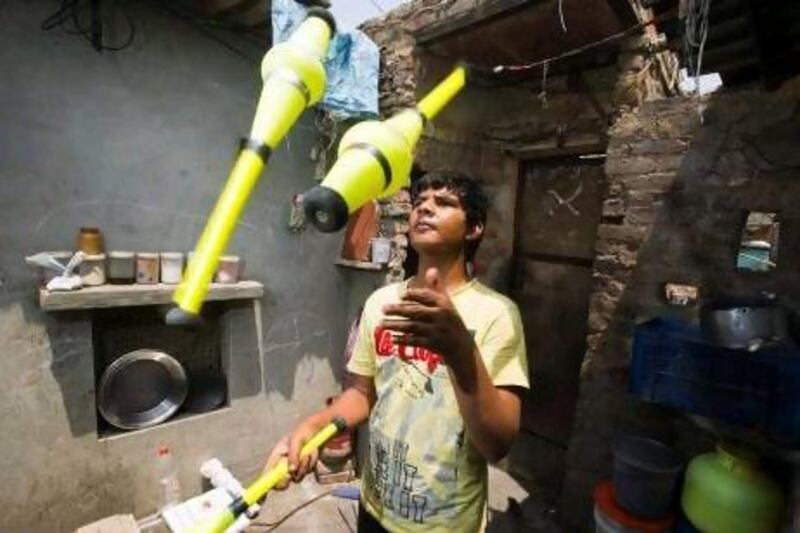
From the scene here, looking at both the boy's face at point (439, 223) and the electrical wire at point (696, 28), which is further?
the electrical wire at point (696, 28)

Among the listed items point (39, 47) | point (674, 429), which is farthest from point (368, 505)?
point (39, 47)

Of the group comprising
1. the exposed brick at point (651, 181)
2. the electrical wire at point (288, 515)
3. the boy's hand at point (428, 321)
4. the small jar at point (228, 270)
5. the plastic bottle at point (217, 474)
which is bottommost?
the electrical wire at point (288, 515)

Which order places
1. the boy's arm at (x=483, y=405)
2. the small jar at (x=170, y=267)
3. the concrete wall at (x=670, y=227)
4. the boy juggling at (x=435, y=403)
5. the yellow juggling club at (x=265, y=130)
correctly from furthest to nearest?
the small jar at (x=170, y=267) < the concrete wall at (x=670, y=227) < the boy juggling at (x=435, y=403) < the boy's arm at (x=483, y=405) < the yellow juggling club at (x=265, y=130)

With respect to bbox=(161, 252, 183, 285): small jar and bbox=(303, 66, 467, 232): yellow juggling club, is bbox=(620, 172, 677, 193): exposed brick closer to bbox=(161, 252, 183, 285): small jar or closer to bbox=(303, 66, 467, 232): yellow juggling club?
bbox=(303, 66, 467, 232): yellow juggling club

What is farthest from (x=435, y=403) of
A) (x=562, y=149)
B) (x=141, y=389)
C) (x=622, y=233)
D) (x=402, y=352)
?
(x=562, y=149)

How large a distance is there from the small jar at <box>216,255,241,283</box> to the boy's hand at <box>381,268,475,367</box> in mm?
3310

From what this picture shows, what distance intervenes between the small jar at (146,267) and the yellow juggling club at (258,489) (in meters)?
2.69

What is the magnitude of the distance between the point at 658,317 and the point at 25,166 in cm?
478

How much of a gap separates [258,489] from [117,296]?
2.81 meters

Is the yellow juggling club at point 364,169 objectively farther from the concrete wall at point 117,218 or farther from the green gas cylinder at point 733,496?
the concrete wall at point 117,218

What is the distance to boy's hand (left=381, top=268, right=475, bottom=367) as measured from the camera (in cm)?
112

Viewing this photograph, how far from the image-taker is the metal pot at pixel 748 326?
259 centimetres

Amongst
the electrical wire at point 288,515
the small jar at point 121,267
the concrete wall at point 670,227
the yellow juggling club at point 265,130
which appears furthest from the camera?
the electrical wire at point 288,515

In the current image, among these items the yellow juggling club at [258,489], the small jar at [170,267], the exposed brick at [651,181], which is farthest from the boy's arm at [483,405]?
the small jar at [170,267]
